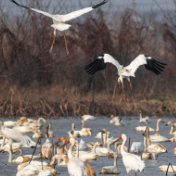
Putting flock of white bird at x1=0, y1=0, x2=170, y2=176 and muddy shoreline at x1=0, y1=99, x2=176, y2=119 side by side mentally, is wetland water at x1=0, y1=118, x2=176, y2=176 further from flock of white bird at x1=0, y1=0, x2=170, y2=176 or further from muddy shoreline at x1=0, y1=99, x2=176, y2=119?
muddy shoreline at x1=0, y1=99, x2=176, y2=119

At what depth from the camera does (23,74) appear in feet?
69.2

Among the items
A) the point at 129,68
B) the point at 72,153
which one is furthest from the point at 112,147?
the point at 72,153

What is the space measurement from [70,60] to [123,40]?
11.7 feet

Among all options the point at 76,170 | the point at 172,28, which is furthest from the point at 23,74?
the point at 76,170

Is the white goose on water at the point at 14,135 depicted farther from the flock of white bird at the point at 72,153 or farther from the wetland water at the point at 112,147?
the wetland water at the point at 112,147

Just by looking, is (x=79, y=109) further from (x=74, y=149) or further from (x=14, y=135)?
(x=14, y=135)

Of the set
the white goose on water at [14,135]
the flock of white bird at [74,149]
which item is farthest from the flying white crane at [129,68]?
the white goose on water at [14,135]

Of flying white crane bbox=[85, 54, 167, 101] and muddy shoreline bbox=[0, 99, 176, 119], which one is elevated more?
flying white crane bbox=[85, 54, 167, 101]

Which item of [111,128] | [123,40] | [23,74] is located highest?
[123,40]

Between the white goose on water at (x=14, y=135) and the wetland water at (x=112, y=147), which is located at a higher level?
the white goose on water at (x=14, y=135)

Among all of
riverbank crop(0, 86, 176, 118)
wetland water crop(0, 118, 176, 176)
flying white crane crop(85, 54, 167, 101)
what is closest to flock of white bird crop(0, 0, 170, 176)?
flying white crane crop(85, 54, 167, 101)

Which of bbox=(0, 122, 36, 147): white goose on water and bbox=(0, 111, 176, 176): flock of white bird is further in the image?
bbox=(0, 122, 36, 147): white goose on water

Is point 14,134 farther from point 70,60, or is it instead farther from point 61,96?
point 70,60

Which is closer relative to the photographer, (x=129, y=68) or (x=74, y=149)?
(x=74, y=149)
